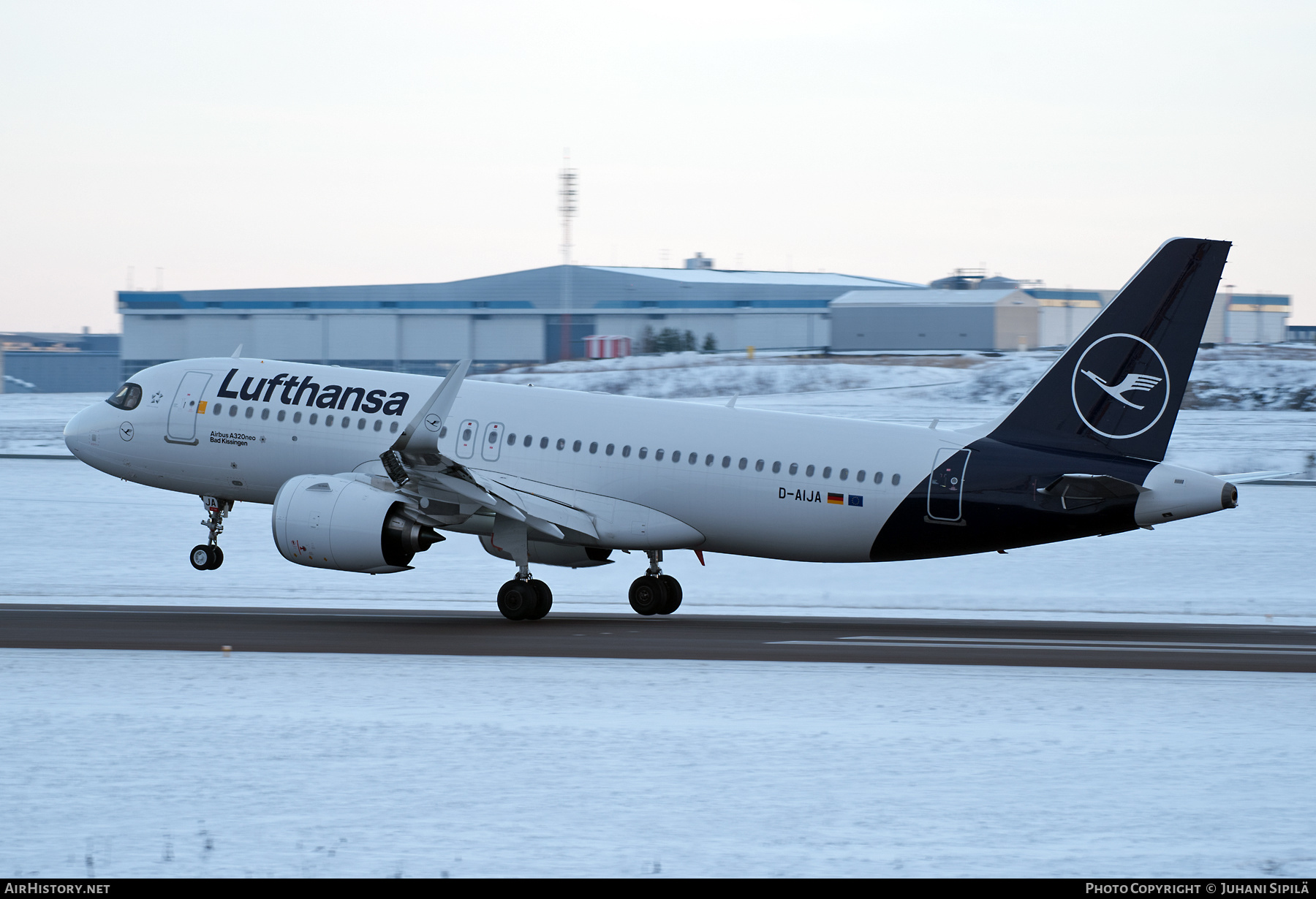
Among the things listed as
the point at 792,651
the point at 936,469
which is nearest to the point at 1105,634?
the point at 936,469

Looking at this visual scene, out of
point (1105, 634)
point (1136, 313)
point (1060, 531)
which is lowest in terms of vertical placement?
point (1105, 634)

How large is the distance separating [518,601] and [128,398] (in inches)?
432

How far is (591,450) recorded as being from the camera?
27.4 metres

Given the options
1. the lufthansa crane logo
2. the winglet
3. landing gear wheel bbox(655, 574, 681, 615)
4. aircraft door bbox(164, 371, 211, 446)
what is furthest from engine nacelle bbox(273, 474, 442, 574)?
the lufthansa crane logo

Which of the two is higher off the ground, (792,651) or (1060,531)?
(1060,531)

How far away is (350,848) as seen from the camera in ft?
37.4

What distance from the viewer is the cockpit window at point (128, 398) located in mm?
30969

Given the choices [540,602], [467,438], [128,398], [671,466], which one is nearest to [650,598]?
[540,602]

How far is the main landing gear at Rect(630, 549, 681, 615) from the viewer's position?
2756 cm

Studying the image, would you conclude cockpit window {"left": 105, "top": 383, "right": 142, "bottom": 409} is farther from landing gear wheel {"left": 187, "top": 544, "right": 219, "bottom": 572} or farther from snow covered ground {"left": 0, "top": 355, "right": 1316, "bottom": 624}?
snow covered ground {"left": 0, "top": 355, "right": 1316, "bottom": 624}

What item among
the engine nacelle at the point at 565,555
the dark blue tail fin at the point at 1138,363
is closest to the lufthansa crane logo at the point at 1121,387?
the dark blue tail fin at the point at 1138,363

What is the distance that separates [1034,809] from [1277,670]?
9.61 m

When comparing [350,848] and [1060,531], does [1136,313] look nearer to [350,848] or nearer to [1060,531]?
[1060,531]

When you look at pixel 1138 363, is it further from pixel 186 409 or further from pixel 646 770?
pixel 186 409
